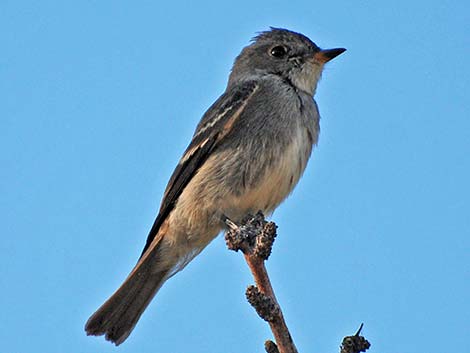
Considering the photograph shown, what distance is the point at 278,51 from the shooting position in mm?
9430

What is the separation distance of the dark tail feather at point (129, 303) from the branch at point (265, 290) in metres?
2.28

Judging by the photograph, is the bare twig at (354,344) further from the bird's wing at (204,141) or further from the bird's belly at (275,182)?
the bird's wing at (204,141)

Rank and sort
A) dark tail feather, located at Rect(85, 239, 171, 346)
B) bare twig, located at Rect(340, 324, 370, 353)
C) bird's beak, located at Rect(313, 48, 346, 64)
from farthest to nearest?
bird's beak, located at Rect(313, 48, 346, 64)
dark tail feather, located at Rect(85, 239, 171, 346)
bare twig, located at Rect(340, 324, 370, 353)

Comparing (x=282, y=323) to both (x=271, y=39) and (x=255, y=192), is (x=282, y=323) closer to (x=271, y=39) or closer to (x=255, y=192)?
(x=255, y=192)

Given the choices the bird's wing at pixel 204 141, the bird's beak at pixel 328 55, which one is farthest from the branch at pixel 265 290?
the bird's beak at pixel 328 55

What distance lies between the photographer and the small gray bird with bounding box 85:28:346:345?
794 centimetres

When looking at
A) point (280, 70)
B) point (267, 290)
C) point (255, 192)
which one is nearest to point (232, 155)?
point (255, 192)

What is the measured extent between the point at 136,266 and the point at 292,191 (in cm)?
177

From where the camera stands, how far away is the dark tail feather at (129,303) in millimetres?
7848

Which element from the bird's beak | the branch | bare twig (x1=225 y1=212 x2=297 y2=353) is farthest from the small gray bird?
the branch

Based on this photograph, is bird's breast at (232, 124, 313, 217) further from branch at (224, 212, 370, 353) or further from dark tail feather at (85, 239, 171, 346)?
branch at (224, 212, 370, 353)

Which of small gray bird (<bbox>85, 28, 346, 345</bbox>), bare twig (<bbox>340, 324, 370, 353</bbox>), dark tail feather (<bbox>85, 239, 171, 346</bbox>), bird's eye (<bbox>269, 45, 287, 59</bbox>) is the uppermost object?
bird's eye (<bbox>269, 45, 287, 59</bbox>)

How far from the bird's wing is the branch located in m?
2.16

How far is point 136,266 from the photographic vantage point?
8539 millimetres
